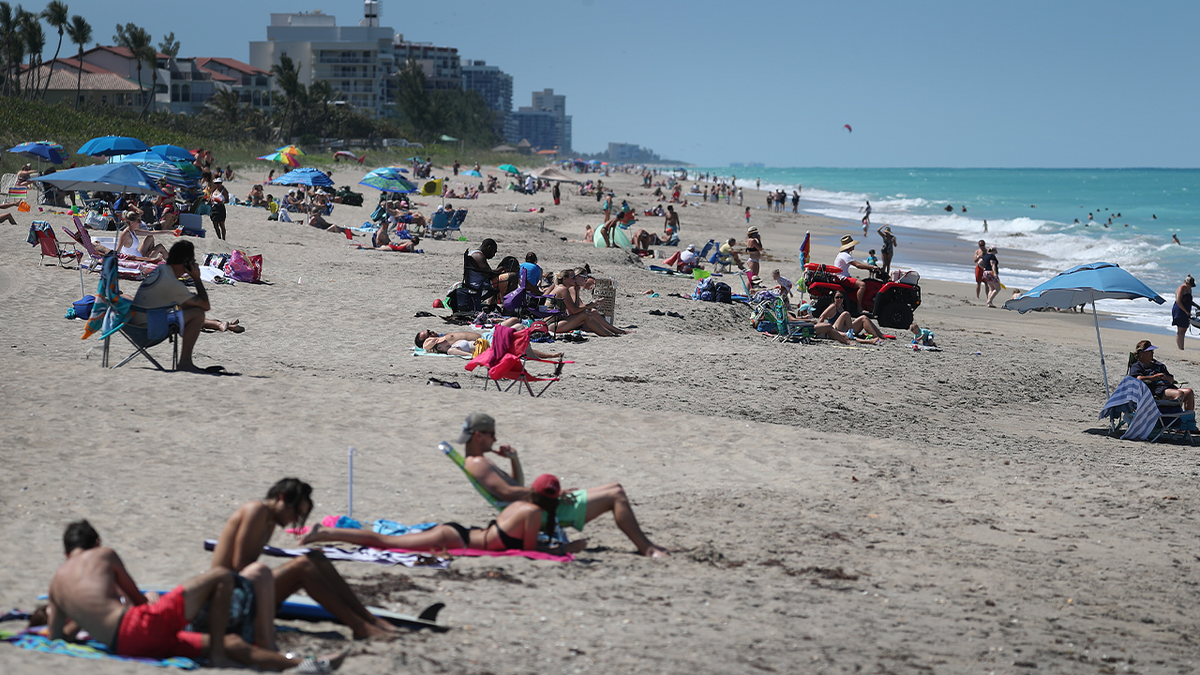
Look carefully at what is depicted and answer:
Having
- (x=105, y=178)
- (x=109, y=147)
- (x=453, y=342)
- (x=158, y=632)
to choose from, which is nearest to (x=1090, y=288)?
(x=453, y=342)

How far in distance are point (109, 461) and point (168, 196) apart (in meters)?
14.7

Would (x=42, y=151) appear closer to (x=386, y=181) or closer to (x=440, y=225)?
(x=386, y=181)

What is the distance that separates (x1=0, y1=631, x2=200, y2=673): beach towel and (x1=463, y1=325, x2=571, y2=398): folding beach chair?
17.7 ft

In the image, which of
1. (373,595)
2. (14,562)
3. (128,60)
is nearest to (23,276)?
(14,562)

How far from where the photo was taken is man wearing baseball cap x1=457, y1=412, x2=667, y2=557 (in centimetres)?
549

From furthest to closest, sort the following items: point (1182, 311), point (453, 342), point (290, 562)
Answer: point (1182, 311) < point (453, 342) < point (290, 562)

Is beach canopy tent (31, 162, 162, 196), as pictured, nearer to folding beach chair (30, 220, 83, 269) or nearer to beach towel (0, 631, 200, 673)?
folding beach chair (30, 220, 83, 269)

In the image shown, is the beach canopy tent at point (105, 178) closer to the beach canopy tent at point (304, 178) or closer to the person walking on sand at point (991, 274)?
Answer: the beach canopy tent at point (304, 178)

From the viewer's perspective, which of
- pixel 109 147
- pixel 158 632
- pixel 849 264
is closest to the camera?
pixel 158 632

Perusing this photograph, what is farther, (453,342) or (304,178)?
(304,178)

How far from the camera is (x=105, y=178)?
1297 centimetres

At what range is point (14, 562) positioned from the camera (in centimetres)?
477

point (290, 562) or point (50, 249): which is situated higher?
point (50, 249)

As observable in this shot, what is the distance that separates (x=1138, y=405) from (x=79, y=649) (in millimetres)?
8722
